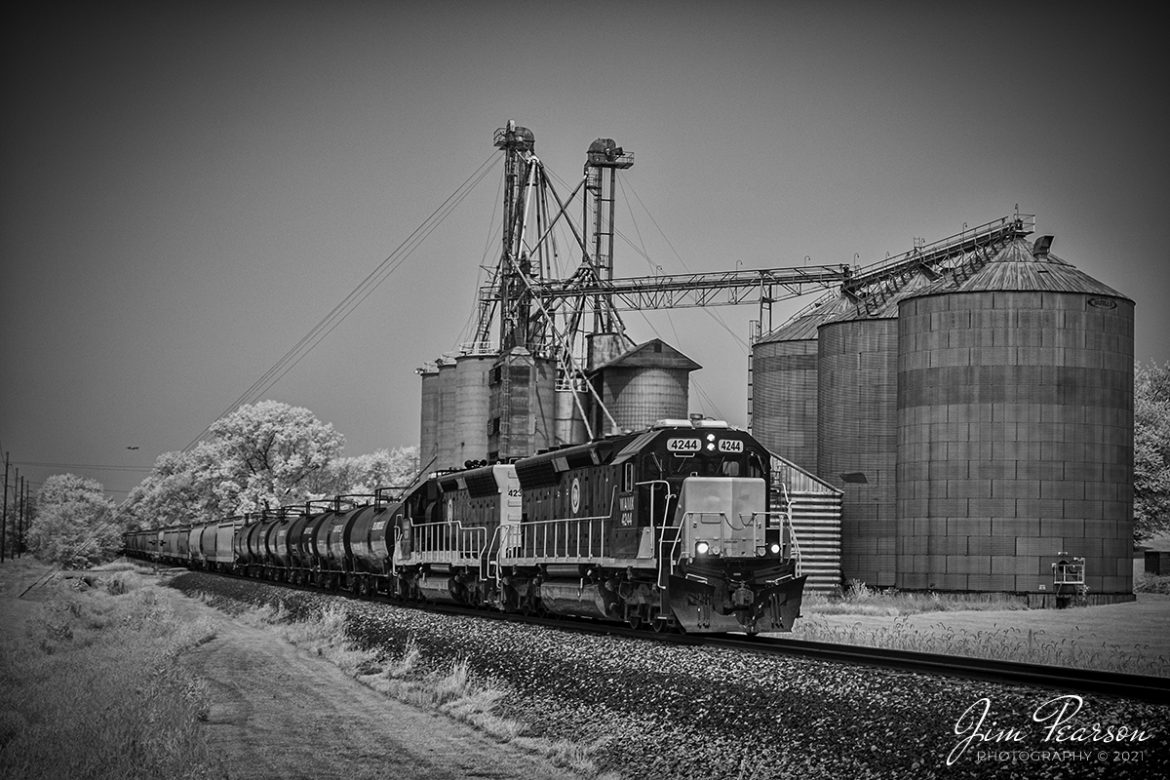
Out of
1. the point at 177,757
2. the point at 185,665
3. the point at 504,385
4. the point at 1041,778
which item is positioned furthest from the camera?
the point at 504,385

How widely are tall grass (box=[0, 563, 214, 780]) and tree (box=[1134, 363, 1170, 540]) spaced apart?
55.5m

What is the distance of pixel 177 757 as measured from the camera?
46.2 feet

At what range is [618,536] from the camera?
73.8ft

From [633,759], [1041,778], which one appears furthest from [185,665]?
[1041,778]

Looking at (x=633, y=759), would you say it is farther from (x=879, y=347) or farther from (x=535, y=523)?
(x=879, y=347)

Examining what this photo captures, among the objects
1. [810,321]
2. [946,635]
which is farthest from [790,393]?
[946,635]

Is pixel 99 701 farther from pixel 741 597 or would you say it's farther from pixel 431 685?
pixel 741 597

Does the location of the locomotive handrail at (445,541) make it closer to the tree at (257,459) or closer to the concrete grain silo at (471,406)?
the concrete grain silo at (471,406)

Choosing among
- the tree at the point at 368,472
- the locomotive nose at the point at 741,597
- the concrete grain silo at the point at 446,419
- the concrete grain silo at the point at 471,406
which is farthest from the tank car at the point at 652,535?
the tree at the point at 368,472

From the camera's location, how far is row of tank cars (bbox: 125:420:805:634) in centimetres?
2031

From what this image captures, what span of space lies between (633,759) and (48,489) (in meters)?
119

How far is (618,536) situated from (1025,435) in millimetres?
23869

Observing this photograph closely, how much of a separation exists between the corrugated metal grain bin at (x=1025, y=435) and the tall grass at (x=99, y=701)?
25.2 meters
